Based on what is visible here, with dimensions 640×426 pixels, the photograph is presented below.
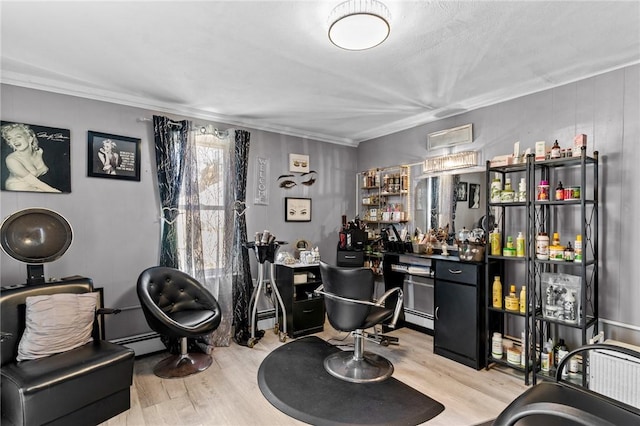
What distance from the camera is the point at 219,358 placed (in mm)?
3240

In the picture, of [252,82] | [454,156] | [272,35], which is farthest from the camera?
[454,156]

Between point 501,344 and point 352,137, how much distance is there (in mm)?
3204

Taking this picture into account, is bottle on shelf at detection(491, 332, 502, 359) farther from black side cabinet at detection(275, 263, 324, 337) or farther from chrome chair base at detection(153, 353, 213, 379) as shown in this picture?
chrome chair base at detection(153, 353, 213, 379)

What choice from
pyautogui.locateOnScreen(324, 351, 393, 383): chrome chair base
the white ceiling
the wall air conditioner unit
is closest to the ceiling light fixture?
the white ceiling

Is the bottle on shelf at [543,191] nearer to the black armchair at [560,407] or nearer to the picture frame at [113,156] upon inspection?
the black armchair at [560,407]

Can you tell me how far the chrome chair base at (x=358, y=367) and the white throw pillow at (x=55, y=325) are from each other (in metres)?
1.98

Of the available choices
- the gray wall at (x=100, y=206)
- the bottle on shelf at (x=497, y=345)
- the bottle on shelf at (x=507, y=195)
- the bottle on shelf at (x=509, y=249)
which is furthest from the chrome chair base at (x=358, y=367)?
the gray wall at (x=100, y=206)

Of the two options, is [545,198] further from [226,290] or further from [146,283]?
[146,283]

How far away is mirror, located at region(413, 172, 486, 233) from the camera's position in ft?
11.2

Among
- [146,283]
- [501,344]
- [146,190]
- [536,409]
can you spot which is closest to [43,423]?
[146,283]

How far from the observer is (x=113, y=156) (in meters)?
3.17

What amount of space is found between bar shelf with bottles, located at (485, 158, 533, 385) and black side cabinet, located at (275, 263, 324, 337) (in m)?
1.84

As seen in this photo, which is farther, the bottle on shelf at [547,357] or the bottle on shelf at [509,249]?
the bottle on shelf at [509,249]

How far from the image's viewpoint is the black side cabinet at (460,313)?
3.03m
